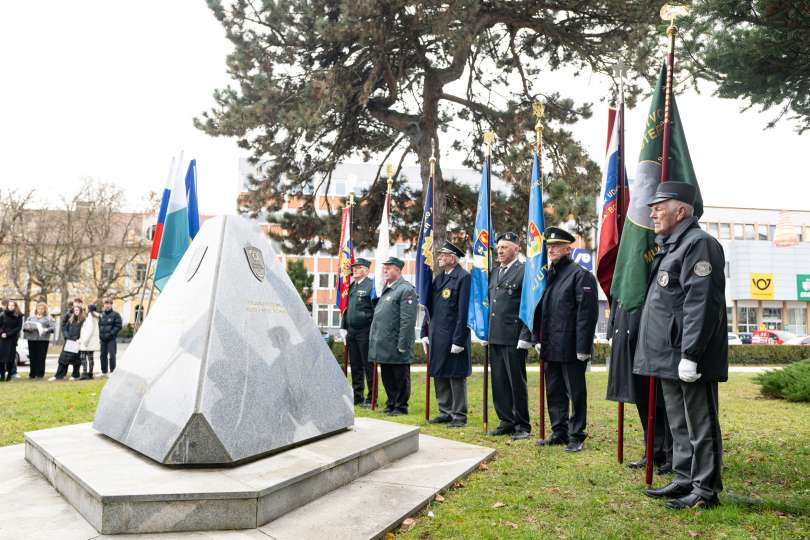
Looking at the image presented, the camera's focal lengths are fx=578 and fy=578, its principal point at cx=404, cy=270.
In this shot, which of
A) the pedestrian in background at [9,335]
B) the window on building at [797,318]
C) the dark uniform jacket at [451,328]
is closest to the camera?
the dark uniform jacket at [451,328]

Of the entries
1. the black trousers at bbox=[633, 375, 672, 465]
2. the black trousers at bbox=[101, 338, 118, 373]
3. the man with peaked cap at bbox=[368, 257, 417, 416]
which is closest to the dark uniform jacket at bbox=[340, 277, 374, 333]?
the man with peaked cap at bbox=[368, 257, 417, 416]

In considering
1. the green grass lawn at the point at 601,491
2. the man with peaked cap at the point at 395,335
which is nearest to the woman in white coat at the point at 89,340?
the green grass lawn at the point at 601,491

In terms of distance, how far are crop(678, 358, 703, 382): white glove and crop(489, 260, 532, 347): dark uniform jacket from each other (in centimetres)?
245

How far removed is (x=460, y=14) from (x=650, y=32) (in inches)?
142

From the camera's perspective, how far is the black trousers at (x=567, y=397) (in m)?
5.51

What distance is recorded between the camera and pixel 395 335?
24.7ft

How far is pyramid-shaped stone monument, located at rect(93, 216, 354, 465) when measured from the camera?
3.75 m

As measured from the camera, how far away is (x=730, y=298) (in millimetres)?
46031

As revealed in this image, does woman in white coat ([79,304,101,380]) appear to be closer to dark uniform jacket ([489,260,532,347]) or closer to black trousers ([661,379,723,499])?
dark uniform jacket ([489,260,532,347])

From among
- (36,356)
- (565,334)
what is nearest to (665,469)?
(565,334)

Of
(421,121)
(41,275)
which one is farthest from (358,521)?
(41,275)

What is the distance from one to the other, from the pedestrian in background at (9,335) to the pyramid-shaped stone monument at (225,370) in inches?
345

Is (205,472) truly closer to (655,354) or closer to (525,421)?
(655,354)

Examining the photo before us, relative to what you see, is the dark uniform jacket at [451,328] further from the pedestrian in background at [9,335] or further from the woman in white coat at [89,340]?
the pedestrian in background at [9,335]
